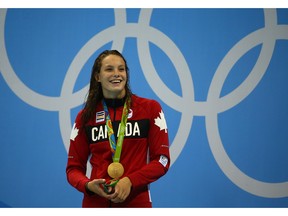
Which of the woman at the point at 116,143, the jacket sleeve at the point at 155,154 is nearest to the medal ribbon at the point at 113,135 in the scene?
the woman at the point at 116,143

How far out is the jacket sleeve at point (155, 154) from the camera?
208cm

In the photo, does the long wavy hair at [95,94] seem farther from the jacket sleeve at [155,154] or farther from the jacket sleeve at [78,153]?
the jacket sleeve at [155,154]

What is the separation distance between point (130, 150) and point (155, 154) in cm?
14

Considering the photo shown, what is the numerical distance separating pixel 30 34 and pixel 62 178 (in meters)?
1.66

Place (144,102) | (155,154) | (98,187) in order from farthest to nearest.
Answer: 1. (144,102)
2. (155,154)
3. (98,187)

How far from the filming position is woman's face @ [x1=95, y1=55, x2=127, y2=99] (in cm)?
229

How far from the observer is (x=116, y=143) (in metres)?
2.21

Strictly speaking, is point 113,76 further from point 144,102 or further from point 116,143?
point 116,143

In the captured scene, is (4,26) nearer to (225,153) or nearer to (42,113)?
(42,113)

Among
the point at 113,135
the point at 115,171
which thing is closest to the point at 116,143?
the point at 113,135

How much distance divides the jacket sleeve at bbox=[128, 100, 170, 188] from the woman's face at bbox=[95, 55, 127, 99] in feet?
0.70

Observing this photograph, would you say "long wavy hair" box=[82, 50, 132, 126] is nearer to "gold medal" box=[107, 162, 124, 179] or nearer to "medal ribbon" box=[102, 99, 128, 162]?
"medal ribbon" box=[102, 99, 128, 162]

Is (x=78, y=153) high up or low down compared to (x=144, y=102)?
down

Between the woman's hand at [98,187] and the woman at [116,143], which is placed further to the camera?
the woman at [116,143]
